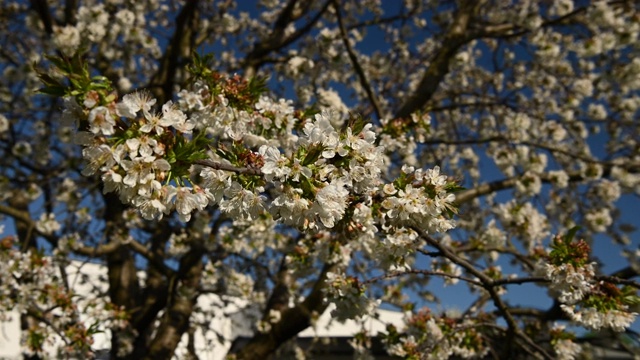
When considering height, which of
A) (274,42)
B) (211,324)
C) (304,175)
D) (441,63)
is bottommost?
(304,175)

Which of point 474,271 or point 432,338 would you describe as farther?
point 432,338

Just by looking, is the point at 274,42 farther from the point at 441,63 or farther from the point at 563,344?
the point at 563,344

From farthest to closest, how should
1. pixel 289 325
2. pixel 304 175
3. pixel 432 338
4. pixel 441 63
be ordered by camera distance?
pixel 441 63 → pixel 289 325 → pixel 432 338 → pixel 304 175

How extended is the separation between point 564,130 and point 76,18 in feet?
18.9

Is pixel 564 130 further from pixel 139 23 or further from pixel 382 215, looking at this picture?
pixel 139 23

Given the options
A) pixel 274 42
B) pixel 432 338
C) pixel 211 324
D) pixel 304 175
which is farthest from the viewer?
pixel 211 324

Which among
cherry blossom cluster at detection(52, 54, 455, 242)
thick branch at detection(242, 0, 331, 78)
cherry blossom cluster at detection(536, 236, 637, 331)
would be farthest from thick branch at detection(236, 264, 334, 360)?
thick branch at detection(242, 0, 331, 78)

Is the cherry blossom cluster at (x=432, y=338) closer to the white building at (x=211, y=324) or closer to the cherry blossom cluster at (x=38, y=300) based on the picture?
the white building at (x=211, y=324)

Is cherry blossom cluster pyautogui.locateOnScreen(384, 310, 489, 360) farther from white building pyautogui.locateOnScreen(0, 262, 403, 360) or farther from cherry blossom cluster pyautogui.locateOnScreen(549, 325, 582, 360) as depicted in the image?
cherry blossom cluster pyautogui.locateOnScreen(549, 325, 582, 360)

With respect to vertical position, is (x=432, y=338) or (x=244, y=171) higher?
(x=432, y=338)

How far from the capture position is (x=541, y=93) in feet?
23.4

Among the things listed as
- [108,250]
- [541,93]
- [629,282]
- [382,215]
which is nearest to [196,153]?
[382,215]

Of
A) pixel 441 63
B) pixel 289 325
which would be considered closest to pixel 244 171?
pixel 289 325

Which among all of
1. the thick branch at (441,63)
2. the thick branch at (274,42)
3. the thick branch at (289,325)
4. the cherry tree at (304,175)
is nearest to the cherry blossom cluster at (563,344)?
the cherry tree at (304,175)
